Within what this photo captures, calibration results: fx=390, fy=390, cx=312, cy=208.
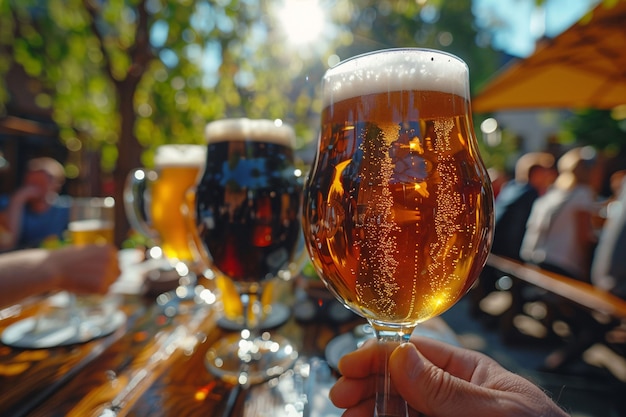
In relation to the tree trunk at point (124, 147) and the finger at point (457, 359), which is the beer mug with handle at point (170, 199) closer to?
the finger at point (457, 359)

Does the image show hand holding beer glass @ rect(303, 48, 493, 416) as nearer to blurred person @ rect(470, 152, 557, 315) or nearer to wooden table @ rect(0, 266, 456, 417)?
wooden table @ rect(0, 266, 456, 417)

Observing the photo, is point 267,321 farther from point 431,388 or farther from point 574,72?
point 574,72

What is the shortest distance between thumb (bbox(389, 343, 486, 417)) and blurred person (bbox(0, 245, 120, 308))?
116 cm

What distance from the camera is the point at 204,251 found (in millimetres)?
1132

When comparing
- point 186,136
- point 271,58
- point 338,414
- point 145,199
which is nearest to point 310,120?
point 271,58

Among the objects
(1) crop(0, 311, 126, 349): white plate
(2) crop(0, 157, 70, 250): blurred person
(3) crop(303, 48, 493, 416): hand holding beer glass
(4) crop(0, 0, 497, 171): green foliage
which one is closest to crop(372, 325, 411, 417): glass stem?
(3) crop(303, 48, 493, 416): hand holding beer glass

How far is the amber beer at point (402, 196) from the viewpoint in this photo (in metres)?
0.65

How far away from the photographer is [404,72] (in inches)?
27.7

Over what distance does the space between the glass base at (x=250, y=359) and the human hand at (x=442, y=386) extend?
26 centimetres

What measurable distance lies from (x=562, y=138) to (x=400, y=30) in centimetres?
787

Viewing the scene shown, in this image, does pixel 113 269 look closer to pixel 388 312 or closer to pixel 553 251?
pixel 388 312

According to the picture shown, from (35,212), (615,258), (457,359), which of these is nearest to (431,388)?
(457,359)

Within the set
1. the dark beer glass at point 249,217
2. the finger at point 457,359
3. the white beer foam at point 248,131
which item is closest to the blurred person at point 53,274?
the dark beer glass at point 249,217

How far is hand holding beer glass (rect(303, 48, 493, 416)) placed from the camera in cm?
65
